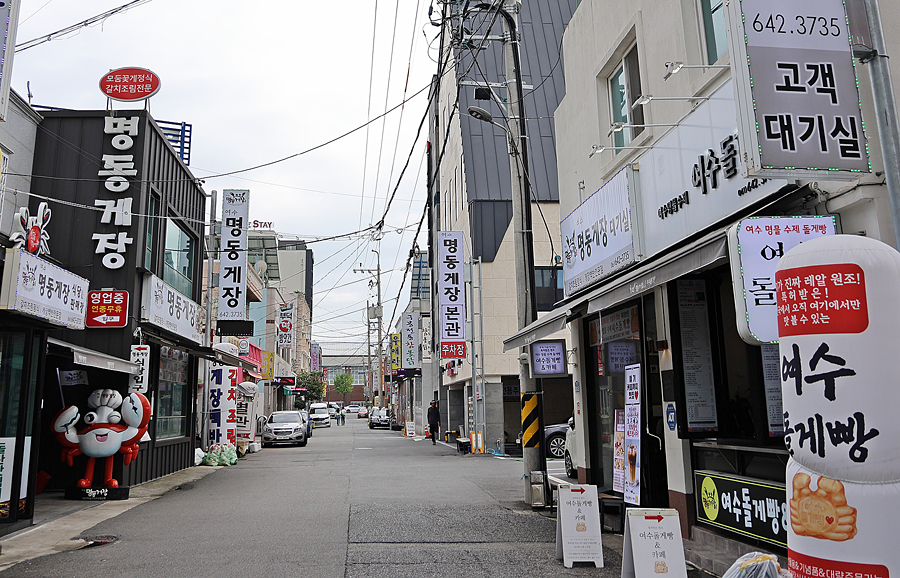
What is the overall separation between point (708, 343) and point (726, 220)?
1.75 m

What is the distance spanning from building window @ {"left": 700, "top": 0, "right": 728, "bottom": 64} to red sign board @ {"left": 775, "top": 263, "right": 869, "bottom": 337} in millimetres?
4360

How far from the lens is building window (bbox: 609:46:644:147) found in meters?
9.63

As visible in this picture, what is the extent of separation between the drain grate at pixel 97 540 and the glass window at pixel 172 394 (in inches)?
279

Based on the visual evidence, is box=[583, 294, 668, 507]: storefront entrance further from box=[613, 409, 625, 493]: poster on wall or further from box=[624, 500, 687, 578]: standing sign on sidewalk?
box=[624, 500, 687, 578]: standing sign on sidewalk

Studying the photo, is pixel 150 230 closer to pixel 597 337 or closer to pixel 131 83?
pixel 131 83

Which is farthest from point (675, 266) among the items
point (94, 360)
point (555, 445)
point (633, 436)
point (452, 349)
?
point (452, 349)

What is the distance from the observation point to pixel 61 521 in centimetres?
1014

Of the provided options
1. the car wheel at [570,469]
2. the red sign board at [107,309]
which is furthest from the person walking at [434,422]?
the red sign board at [107,309]

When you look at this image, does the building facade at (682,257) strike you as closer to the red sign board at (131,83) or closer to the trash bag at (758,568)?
the trash bag at (758,568)

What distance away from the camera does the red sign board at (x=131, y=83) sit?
14078 mm

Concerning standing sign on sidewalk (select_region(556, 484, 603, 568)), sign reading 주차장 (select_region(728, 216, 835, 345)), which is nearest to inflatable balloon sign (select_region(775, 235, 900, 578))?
sign reading 주차장 (select_region(728, 216, 835, 345))

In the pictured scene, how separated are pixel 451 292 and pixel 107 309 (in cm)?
1251

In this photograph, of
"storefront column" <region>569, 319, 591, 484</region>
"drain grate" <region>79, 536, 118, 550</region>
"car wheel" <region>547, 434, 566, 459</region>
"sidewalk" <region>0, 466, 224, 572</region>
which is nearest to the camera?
"sidewalk" <region>0, 466, 224, 572</region>

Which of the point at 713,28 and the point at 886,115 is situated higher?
the point at 713,28
